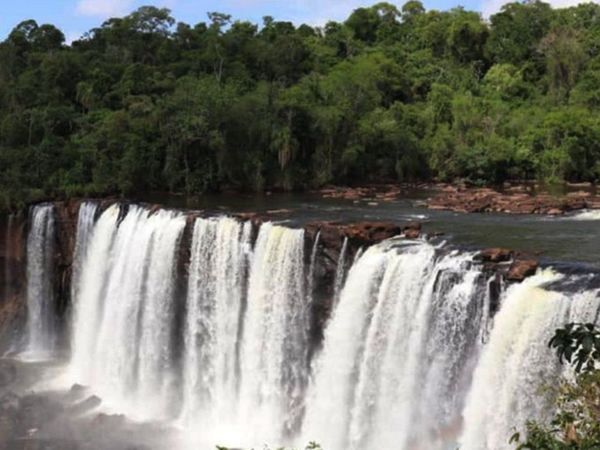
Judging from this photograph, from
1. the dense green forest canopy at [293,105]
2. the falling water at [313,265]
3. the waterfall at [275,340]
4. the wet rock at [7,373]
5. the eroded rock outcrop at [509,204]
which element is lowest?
the wet rock at [7,373]

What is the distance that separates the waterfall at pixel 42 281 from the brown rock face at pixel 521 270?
1365 centimetres

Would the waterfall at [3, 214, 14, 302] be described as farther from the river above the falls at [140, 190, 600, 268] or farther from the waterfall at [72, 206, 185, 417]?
the river above the falls at [140, 190, 600, 268]

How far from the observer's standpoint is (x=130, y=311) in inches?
687

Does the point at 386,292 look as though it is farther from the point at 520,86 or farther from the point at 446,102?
the point at 520,86

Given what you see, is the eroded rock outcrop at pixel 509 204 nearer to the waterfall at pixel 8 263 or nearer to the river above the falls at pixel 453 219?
the river above the falls at pixel 453 219

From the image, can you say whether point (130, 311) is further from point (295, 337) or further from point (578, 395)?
point (578, 395)

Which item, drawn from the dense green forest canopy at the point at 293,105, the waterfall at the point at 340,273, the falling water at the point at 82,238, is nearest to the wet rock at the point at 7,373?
the falling water at the point at 82,238

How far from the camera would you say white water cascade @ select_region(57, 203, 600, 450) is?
10.2 meters

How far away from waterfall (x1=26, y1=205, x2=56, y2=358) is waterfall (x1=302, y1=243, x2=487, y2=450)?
955cm

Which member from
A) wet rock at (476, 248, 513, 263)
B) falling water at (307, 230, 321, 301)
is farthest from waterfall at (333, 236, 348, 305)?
wet rock at (476, 248, 513, 263)

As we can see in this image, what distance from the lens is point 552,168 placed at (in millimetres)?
31500

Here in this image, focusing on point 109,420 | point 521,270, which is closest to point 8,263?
point 109,420

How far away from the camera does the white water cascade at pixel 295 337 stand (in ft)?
33.3

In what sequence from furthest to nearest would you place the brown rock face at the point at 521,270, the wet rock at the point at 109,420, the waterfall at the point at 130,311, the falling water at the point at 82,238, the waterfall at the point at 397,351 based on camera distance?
the falling water at the point at 82,238 → the waterfall at the point at 130,311 → the wet rock at the point at 109,420 → the waterfall at the point at 397,351 → the brown rock face at the point at 521,270
